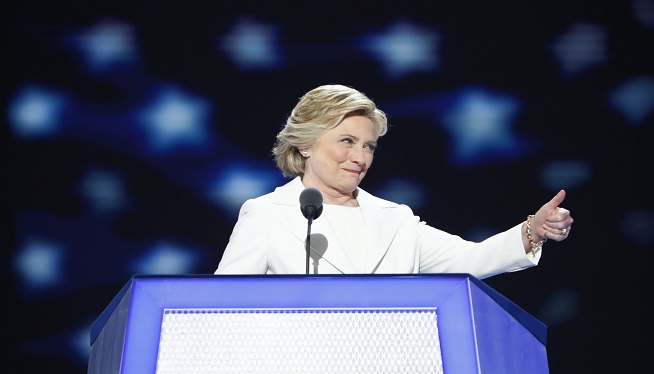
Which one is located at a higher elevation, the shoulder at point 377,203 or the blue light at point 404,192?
the blue light at point 404,192

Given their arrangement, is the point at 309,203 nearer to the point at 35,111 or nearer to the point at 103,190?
the point at 103,190

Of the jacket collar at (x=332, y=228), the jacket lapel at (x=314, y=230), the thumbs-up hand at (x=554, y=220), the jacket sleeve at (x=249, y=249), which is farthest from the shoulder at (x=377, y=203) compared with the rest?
the thumbs-up hand at (x=554, y=220)

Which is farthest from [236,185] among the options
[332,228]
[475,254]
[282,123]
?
[475,254]

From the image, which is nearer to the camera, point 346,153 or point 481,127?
point 346,153

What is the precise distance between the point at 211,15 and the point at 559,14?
122 cm

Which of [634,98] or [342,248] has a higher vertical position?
[634,98]

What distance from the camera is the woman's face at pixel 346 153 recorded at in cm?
215

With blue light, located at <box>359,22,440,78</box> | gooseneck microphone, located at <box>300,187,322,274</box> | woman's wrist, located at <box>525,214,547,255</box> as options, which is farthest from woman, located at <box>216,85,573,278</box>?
blue light, located at <box>359,22,440,78</box>

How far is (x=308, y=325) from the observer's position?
3.30ft

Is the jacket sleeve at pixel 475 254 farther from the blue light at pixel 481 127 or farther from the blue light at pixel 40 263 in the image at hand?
the blue light at pixel 40 263

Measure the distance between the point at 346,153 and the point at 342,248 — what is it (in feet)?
0.87

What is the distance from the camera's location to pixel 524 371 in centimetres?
108

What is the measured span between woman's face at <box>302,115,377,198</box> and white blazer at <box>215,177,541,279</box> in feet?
0.29

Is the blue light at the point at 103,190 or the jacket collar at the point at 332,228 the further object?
the blue light at the point at 103,190
